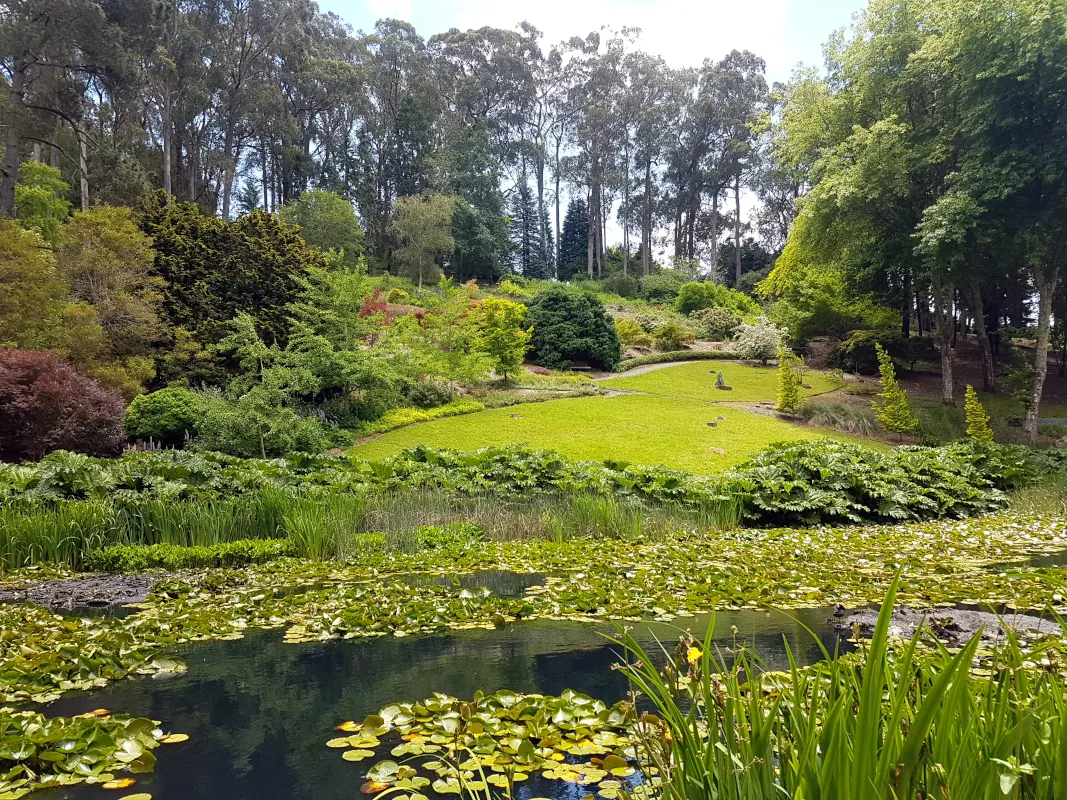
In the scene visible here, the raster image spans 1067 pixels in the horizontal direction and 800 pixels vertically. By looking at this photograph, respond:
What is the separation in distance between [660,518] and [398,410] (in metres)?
9.70

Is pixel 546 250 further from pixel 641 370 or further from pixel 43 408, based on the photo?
pixel 43 408

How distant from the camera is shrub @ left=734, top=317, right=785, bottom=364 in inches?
974

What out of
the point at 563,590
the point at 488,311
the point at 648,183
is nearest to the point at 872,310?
the point at 488,311

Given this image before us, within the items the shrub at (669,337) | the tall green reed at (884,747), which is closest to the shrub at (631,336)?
the shrub at (669,337)

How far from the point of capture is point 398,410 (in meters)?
16.1

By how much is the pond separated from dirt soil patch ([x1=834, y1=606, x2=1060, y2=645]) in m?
0.25

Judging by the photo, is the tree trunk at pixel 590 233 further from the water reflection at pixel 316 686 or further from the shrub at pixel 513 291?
the water reflection at pixel 316 686

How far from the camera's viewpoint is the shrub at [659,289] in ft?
129

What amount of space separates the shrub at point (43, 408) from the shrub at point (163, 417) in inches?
26.5

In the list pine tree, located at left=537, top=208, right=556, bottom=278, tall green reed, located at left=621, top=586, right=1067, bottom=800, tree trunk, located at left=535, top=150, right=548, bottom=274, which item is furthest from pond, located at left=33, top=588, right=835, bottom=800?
tree trunk, located at left=535, top=150, right=548, bottom=274

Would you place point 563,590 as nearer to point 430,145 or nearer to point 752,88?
point 430,145

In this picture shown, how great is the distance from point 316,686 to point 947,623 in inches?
145

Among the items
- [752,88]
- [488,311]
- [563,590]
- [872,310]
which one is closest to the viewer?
[563,590]

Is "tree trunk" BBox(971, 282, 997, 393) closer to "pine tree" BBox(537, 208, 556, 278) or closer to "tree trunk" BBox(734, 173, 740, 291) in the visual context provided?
"tree trunk" BBox(734, 173, 740, 291)
